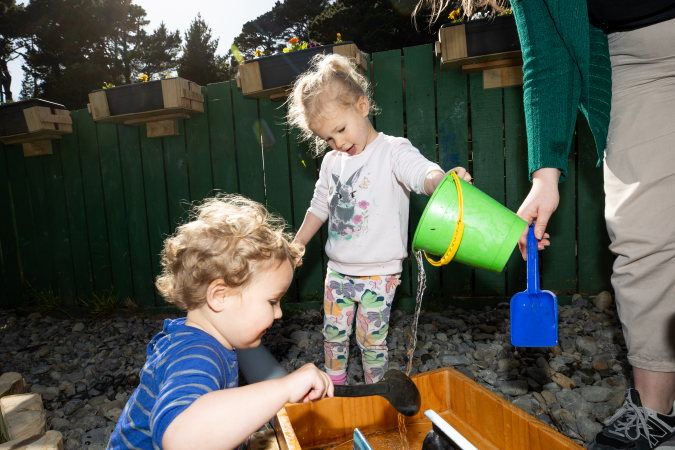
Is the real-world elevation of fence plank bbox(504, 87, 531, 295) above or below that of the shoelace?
above

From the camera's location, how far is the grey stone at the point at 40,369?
2896mm

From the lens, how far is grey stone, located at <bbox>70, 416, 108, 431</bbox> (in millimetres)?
2148

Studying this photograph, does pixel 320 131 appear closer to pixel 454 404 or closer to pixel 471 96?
pixel 454 404

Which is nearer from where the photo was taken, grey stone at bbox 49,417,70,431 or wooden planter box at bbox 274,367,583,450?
wooden planter box at bbox 274,367,583,450

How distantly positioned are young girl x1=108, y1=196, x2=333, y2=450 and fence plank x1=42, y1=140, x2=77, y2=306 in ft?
12.8

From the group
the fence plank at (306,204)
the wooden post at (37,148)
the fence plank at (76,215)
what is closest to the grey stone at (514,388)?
the fence plank at (306,204)

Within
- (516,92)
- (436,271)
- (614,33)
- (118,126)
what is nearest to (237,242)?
(614,33)

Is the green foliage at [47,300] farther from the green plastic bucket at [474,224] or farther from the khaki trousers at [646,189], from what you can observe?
the khaki trousers at [646,189]

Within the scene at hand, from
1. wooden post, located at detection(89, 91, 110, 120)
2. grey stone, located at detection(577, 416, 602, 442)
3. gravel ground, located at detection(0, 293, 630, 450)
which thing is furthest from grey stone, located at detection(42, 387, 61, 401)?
grey stone, located at detection(577, 416, 602, 442)

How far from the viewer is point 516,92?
3100mm

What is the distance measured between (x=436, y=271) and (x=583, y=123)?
1.49 metres

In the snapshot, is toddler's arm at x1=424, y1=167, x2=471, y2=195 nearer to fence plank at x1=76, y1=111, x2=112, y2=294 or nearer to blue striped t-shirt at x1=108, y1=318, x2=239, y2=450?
blue striped t-shirt at x1=108, y1=318, x2=239, y2=450

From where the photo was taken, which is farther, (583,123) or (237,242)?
(583,123)

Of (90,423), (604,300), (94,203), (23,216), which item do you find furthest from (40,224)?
(604,300)
